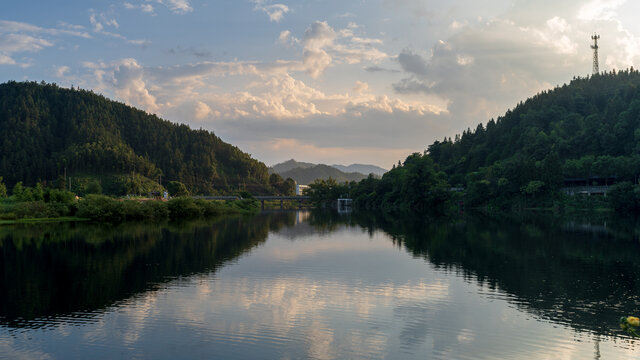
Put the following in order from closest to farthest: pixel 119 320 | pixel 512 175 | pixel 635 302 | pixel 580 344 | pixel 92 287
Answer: pixel 580 344
pixel 119 320
pixel 635 302
pixel 92 287
pixel 512 175

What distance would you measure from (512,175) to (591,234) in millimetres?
65372

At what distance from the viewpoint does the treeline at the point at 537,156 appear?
10981 cm

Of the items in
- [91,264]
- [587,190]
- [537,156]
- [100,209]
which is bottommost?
[91,264]

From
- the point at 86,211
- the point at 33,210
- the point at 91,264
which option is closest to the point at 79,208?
the point at 86,211

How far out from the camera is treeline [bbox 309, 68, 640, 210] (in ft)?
360

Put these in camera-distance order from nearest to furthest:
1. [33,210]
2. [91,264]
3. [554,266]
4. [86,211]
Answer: [554,266]
[91,264]
[33,210]
[86,211]

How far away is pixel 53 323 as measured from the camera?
17500mm

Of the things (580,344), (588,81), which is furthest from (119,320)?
(588,81)

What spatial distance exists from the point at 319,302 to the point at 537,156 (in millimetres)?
135327

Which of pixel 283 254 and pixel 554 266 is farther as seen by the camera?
pixel 283 254

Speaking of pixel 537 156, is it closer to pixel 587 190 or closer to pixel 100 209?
pixel 587 190

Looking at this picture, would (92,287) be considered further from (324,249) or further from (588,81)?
(588,81)

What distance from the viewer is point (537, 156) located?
139 metres

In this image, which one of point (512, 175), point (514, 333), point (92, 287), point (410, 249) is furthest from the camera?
point (512, 175)
